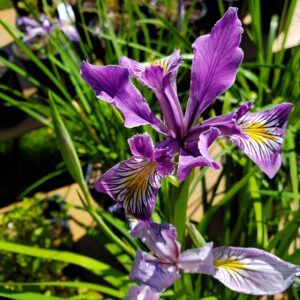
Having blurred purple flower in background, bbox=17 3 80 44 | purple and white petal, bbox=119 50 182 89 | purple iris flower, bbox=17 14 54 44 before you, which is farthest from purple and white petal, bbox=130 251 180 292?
purple iris flower, bbox=17 14 54 44

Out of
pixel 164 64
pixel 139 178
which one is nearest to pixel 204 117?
pixel 164 64

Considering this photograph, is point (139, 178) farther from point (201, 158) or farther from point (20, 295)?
point (20, 295)

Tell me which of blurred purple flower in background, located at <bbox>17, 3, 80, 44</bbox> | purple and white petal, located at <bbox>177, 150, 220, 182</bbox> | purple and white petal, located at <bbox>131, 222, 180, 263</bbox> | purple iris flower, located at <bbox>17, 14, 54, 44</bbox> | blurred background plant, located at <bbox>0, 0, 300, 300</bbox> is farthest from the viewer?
purple iris flower, located at <bbox>17, 14, 54, 44</bbox>

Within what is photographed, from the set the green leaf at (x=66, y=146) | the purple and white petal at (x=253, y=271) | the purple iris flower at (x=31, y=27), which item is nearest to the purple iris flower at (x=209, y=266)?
the purple and white petal at (x=253, y=271)

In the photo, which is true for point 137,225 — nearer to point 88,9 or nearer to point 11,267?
point 11,267

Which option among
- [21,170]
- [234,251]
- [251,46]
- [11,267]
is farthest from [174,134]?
[21,170]

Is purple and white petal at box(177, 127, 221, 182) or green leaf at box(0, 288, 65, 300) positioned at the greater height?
purple and white petal at box(177, 127, 221, 182)

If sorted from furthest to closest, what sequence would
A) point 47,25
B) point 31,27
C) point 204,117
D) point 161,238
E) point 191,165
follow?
point 31,27 < point 47,25 < point 204,117 < point 161,238 < point 191,165

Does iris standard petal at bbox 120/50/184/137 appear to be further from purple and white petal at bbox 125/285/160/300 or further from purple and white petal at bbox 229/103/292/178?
purple and white petal at bbox 125/285/160/300
